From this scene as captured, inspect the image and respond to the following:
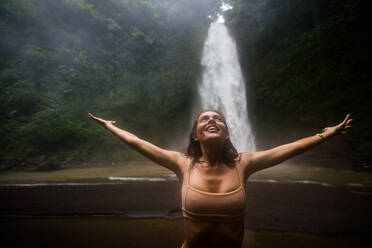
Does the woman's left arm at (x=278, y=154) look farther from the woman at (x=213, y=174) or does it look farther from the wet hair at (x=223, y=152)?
the wet hair at (x=223, y=152)

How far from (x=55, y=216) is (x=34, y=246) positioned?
1.22 m

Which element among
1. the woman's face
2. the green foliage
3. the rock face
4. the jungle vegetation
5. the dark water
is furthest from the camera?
the green foliage

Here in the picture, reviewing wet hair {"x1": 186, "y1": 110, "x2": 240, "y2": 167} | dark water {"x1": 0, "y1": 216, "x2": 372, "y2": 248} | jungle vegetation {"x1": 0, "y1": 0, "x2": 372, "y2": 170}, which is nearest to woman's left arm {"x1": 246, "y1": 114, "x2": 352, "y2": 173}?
wet hair {"x1": 186, "y1": 110, "x2": 240, "y2": 167}

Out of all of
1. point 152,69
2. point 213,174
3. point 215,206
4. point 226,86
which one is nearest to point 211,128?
point 213,174

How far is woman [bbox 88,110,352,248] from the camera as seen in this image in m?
1.03

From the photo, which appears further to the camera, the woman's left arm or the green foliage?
the green foliage

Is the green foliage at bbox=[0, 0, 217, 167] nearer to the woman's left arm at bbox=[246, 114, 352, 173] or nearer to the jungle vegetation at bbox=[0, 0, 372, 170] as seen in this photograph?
the jungle vegetation at bbox=[0, 0, 372, 170]

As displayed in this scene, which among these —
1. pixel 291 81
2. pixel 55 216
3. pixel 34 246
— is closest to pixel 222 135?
pixel 34 246

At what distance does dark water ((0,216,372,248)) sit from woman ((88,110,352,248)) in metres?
2.06

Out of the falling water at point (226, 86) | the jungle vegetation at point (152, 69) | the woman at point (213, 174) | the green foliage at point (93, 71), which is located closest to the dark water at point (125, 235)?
the woman at point (213, 174)

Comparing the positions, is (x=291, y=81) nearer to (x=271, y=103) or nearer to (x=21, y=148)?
(x=271, y=103)

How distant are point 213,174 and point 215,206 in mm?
188

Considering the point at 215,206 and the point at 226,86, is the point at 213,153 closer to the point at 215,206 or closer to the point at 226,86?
the point at 215,206

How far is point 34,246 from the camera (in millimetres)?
2750
